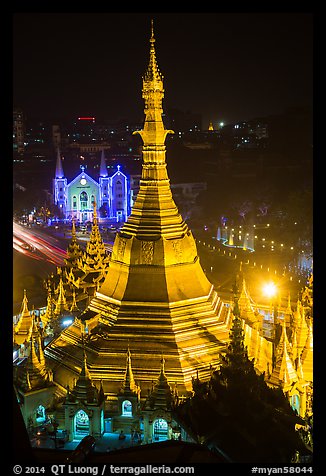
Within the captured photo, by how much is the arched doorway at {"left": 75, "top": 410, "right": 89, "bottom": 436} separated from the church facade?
26.5 metres

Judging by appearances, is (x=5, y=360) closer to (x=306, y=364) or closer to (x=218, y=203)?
(x=306, y=364)

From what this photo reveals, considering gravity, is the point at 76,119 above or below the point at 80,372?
above

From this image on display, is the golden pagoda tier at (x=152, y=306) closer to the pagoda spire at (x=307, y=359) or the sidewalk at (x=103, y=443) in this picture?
the sidewalk at (x=103, y=443)

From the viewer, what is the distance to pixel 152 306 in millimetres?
9297

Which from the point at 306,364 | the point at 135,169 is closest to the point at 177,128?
the point at 135,169

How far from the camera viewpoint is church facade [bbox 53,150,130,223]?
35.0 metres

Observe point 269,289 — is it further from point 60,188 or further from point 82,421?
point 60,188

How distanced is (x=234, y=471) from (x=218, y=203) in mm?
28076

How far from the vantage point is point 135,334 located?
8.99 meters

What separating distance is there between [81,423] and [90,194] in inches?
1116

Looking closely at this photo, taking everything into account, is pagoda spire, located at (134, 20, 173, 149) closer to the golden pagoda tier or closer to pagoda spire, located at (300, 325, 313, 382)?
the golden pagoda tier

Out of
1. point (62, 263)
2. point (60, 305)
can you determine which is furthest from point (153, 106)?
point (62, 263)

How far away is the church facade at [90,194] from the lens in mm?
34969

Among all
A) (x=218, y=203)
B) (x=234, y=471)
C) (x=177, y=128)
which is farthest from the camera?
(x=177, y=128)
